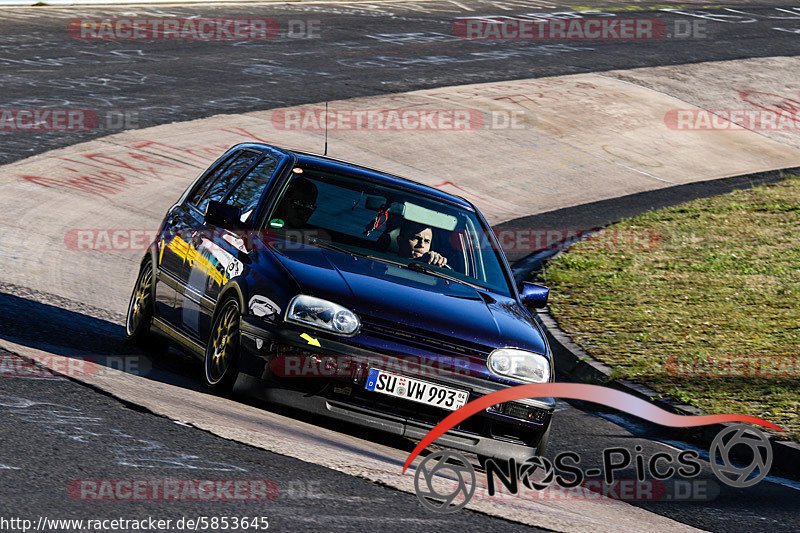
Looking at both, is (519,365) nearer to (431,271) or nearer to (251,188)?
(431,271)

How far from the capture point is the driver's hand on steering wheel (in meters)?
7.40

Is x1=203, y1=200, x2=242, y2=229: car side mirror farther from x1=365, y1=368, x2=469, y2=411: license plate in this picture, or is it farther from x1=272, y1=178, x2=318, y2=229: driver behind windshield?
x1=365, y1=368, x2=469, y2=411: license plate

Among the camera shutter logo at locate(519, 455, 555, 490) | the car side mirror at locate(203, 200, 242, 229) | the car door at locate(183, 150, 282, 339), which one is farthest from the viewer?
the car side mirror at locate(203, 200, 242, 229)

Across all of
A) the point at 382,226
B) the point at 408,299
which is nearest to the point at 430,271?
the point at 382,226

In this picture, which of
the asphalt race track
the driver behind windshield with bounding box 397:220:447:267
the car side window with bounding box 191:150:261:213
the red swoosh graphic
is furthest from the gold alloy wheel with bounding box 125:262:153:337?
the red swoosh graphic

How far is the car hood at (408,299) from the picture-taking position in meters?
6.29

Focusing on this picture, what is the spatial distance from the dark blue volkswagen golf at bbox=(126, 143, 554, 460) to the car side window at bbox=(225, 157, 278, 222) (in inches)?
0.6

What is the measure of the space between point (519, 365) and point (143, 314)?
3189 millimetres

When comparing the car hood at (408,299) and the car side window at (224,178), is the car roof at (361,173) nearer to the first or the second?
the car side window at (224,178)

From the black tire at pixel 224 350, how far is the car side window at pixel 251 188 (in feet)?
2.96

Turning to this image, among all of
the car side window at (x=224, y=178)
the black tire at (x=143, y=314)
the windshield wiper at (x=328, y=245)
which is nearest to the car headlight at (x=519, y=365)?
the windshield wiper at (x=328, y=245)

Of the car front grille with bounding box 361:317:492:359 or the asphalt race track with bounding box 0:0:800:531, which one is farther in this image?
the car front grille with bounding box 361:317:492:359

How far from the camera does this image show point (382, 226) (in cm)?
741

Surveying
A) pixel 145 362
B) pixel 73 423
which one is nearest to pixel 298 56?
pixel 145 362
